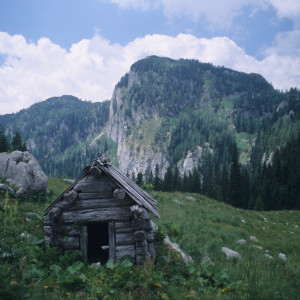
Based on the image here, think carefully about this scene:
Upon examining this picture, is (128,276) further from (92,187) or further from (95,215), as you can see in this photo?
(92,187)

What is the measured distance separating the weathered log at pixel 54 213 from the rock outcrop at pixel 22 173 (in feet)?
26.0

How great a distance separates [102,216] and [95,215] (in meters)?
0.24

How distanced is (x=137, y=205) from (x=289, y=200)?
54719 millimetres

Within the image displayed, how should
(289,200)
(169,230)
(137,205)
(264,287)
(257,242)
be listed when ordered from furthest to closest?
1. (289,200)
2. (257,242)
3. (169,230)
4. (137,205)
5. (264,287)

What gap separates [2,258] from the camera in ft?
19.3

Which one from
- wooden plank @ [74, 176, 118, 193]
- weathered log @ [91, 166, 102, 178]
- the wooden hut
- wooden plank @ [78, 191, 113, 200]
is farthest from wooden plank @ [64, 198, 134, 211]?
weathered log @ [91, 166, 102, 178]

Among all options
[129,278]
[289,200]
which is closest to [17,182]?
[129,278]

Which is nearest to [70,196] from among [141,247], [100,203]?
[100,203]

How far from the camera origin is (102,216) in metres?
7.36

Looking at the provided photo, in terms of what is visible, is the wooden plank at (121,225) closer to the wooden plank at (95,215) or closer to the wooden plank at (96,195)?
the wooden plank at (95,215)

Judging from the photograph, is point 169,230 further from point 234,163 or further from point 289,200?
point 289,200

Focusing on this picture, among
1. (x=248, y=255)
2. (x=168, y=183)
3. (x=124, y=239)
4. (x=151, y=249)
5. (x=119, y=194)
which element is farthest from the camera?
(x=168, y=183)

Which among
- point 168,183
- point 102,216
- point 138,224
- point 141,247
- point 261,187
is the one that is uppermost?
point 102,216

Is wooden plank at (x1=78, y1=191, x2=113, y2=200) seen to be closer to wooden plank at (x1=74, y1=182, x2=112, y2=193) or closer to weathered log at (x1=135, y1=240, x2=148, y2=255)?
wooden plank at (x1=74, y1=182, x2=112, y2=193)
